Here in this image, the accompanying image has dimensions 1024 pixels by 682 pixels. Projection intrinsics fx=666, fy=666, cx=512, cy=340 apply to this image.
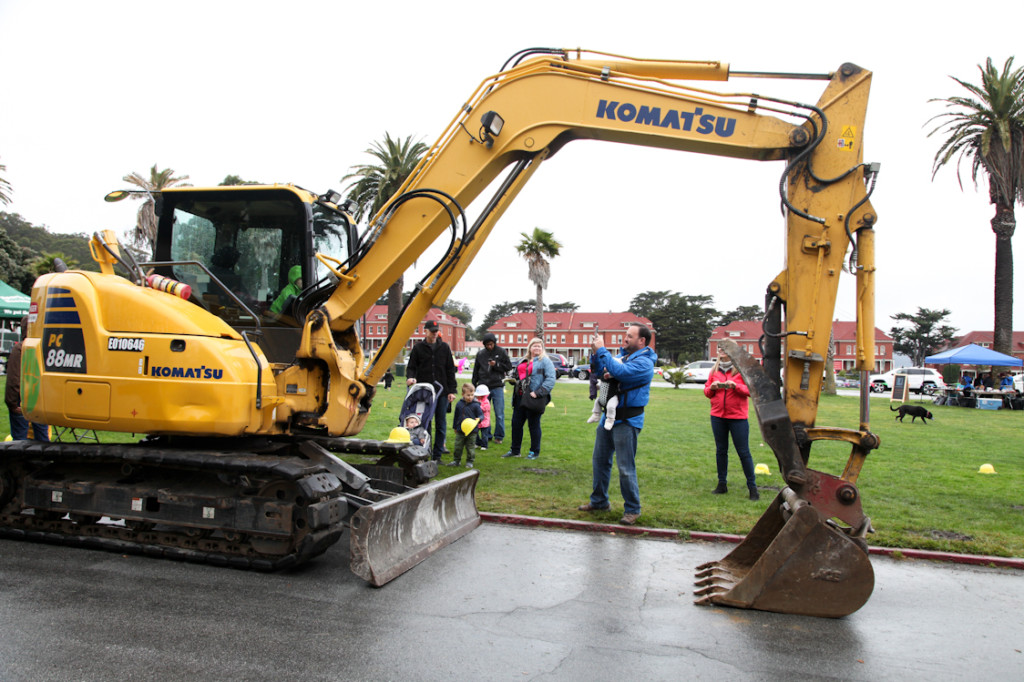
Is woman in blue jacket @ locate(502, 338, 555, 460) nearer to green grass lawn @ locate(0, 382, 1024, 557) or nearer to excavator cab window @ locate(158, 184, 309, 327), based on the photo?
green grass lawn @ locate(0, 382, 1024, 557)

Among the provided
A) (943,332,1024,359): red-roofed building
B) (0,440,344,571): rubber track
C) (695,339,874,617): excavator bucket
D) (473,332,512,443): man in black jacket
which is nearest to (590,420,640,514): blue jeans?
(695,339,874,617): excavator bucket

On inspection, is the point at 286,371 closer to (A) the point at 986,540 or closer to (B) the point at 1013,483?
(A) the point at 986,540

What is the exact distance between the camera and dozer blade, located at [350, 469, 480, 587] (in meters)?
4.79

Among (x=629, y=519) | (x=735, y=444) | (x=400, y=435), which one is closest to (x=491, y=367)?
(x=400, y=435)

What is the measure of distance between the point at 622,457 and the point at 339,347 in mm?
2991

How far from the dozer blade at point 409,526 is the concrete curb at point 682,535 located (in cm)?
47

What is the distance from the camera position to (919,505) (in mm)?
7734

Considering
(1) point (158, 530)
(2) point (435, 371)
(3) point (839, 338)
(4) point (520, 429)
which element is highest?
(3) point (839, 338)

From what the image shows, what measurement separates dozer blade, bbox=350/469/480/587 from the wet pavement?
0.47ft

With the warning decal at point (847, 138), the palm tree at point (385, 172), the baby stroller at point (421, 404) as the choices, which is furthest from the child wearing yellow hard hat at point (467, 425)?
the palm tree at point (385, 172)

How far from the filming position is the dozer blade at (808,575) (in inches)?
176

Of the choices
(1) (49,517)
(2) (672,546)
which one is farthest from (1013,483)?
(1) (49,517)

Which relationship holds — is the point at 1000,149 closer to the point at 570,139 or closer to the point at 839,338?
the point at 570,139

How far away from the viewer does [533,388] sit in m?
10.1
